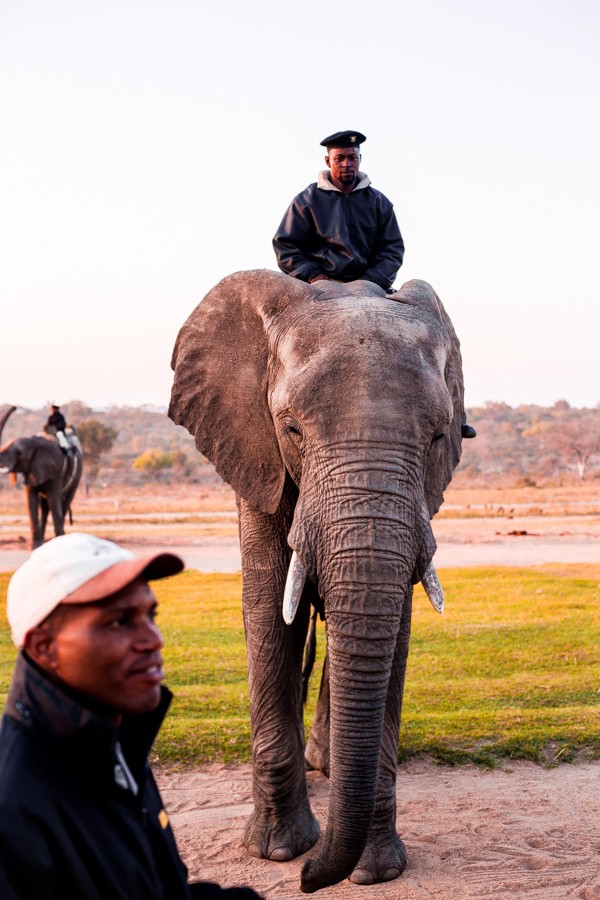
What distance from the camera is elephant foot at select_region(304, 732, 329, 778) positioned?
767 centimetres

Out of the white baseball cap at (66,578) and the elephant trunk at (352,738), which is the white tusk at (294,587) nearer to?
the elephant trunk at (352,738)

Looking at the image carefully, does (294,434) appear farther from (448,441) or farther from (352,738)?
(352,738)

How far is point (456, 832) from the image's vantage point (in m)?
6.51

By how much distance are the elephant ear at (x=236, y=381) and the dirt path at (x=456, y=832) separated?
2.01m

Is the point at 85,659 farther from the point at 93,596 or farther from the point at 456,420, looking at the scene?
the point at 456,420

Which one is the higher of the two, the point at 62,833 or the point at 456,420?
the point at 456,420

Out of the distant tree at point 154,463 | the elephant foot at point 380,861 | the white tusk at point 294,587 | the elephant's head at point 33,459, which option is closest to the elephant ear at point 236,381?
the white tusk at point 294,587

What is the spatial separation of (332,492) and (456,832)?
255cm

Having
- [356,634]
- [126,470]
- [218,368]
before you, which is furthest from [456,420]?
[126,470]

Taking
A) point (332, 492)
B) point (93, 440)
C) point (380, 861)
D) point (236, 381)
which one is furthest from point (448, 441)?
point (93, 440)

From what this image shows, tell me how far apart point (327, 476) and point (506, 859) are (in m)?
2.50

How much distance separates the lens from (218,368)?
21.1 ft

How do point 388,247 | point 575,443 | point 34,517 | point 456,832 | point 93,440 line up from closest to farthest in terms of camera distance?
point 456,832 → point 388,247 → point 34,517 → point 93,440 → point 575,443

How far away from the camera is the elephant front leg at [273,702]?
624 centimetres
